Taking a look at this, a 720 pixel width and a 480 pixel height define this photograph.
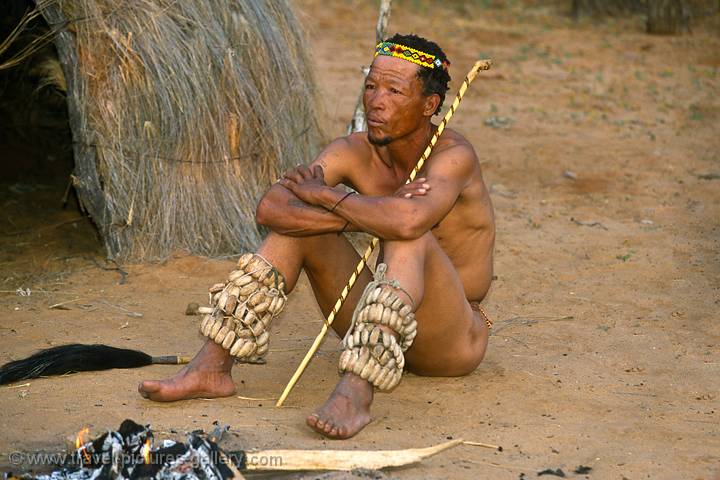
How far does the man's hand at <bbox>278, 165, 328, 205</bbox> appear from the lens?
353 centimetres

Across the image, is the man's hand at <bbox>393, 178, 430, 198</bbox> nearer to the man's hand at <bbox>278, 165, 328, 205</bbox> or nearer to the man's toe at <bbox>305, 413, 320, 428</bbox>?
the man's hand at <bbox>278, 165, 328, 205</bbox>

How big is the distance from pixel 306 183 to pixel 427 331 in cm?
66

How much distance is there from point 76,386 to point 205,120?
80.2 inches

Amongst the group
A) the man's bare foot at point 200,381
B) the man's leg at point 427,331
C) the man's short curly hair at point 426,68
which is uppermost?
the man's short curly hair at point 426,68

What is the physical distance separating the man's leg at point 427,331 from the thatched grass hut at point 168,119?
191 centimetres

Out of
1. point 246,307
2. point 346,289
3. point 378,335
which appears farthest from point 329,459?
point 346,289

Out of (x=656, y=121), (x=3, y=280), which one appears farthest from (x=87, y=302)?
(x=656, y=121)

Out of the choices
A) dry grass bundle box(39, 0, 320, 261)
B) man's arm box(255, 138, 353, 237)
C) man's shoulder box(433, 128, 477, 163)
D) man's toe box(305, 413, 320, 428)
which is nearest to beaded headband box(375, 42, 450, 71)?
man's shoulder box(433, 128, 477, 163)

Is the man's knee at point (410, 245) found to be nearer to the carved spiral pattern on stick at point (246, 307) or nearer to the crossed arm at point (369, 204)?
the crossed arm at point (369, 204)

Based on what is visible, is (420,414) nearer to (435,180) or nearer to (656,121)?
(435,180)

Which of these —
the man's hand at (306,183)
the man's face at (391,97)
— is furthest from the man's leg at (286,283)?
the man's face at (391,97)

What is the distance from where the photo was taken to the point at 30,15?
202 inches

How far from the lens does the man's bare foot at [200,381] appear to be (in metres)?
3.50

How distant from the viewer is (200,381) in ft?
11.7
